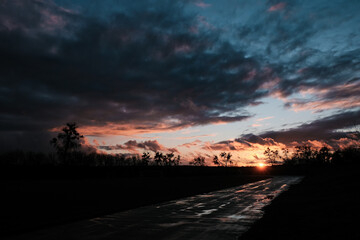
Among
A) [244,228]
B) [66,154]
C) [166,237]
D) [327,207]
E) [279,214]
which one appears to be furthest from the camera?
[66,154]

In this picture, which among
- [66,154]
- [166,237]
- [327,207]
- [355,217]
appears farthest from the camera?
[66,154]

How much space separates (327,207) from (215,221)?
25.6 ft

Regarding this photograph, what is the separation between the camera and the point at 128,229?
11219mm

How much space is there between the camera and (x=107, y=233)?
34.3 feet

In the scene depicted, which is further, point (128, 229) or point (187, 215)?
point (187, 215)

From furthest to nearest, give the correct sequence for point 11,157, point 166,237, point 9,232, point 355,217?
point 11,157 < point 355,217 < point 9,232 < point 166,237

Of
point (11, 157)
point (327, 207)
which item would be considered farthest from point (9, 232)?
point (11, 157)

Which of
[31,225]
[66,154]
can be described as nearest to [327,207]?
[31,225]

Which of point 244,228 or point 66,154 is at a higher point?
point 66,154

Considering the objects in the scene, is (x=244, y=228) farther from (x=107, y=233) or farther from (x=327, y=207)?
(x=327, y=207)

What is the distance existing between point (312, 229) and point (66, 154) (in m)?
84.1

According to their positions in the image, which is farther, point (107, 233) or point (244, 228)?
point (244, 228)

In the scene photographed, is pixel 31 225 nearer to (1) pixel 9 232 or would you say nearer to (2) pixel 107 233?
(1) pixel 9 232

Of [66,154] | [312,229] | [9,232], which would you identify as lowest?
[312,229]
